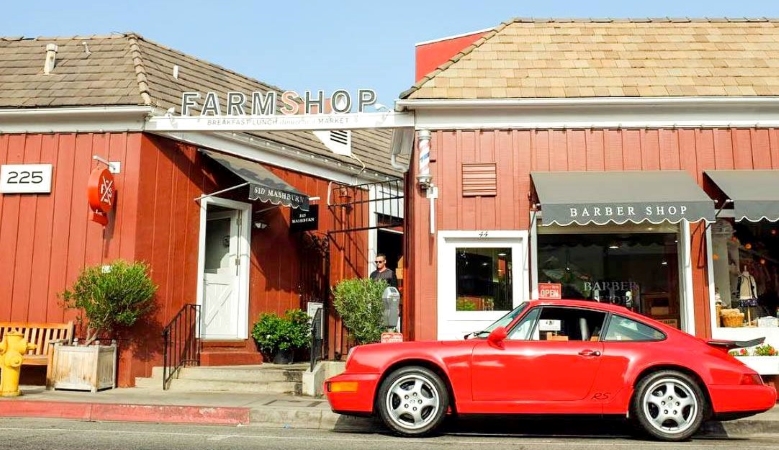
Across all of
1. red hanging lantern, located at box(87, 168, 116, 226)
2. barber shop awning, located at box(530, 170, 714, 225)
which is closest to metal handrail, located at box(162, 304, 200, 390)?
red hanging lantern, located at box(87, 168, 116, 226)

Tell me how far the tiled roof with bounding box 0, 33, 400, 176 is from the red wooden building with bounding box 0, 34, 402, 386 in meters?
0.03

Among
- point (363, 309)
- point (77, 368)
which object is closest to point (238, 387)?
point (363, 309)

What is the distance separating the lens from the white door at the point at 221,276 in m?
12.6

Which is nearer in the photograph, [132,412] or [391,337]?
[132,412]

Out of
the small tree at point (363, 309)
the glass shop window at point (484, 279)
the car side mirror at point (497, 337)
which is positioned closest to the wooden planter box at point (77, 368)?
the small tree at point (363, 309)

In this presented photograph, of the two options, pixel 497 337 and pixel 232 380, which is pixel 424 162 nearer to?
pixel 497 337

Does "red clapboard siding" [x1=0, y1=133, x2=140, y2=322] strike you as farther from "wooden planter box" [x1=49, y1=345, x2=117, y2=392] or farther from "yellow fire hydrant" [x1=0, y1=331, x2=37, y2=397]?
"yellow fire hydrant" [x1=0, y1=331, x2=37, y2=397]

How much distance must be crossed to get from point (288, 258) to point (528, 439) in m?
7.75

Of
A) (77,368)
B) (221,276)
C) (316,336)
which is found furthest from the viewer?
(221,276)

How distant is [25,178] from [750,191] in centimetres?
1059

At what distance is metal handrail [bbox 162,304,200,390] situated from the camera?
11297mm

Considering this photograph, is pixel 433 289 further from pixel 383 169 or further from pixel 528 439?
pixel 383 169

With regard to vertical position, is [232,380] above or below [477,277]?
below

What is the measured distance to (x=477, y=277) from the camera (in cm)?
1046
